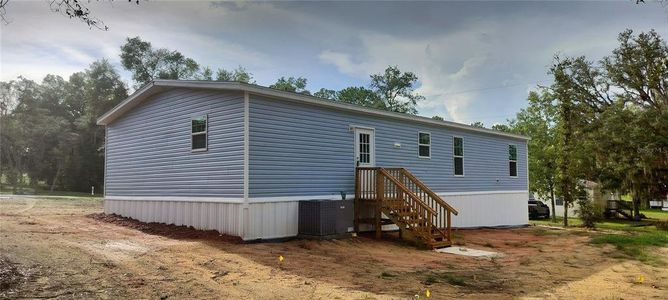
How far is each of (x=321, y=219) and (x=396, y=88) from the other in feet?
108

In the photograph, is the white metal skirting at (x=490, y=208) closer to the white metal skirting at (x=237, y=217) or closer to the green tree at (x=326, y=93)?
the white metal skirting at (x=237, y=217)

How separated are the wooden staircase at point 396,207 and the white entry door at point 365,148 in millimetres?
532

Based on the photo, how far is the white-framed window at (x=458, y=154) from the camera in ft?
55.0

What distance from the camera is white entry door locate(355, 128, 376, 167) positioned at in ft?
43.5

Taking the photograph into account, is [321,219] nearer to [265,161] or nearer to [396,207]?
[265,161]

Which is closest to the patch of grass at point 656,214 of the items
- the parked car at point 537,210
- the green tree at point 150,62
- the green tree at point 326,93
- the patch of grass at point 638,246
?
the parked car at point 537,210

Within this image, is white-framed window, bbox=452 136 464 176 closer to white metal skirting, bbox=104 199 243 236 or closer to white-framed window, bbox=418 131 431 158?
white-framed window, bbox=418 131 431 158

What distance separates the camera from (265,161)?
10.7 metres

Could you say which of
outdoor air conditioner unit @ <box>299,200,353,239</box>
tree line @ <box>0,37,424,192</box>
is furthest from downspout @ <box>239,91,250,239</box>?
tree line @ <box>0,37,424,192</box>

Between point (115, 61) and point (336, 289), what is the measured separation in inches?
1790

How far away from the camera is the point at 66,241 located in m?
9.37

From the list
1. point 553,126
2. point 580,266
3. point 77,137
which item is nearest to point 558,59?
point 553,126

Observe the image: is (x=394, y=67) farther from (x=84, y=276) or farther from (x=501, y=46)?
(x=84, y=276)

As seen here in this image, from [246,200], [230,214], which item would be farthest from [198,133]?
[246,200]
